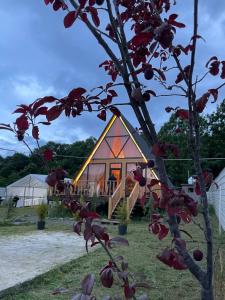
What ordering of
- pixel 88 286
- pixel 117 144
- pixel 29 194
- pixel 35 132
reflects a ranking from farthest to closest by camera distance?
pixel 29 194 < pixel 117 144 < pixel 35 132 < pixel 88 286

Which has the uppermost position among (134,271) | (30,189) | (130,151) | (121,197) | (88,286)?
(130,151)

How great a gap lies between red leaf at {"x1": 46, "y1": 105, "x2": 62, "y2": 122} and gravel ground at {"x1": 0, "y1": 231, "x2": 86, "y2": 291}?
3.84m

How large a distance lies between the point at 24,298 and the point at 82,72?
3172 mm

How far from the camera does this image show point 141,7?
4.99 feet

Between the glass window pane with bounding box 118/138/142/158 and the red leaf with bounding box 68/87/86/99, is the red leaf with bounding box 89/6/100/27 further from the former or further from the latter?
the glass window pane with bounding box 118/138/142/158

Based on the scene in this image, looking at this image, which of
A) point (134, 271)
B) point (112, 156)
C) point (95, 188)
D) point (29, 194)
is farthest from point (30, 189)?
point (134, 271)

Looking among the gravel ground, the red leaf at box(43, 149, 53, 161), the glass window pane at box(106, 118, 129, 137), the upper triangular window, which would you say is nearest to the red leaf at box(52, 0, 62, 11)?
the red leaf at box(43, 149, 53, 161)

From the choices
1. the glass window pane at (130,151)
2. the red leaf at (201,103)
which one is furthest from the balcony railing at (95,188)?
the red leaf at (201,103)

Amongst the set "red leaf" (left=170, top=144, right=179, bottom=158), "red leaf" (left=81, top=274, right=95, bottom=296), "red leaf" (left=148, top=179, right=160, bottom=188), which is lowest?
"red leaf" (left=81, top=274, right=95, bottom=296)

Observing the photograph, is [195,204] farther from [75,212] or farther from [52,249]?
[52,249]

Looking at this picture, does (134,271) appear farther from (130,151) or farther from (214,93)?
(130,151)

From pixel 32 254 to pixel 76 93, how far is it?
6360mm

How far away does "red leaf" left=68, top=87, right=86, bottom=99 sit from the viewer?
4.01ft

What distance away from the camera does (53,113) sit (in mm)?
1227
